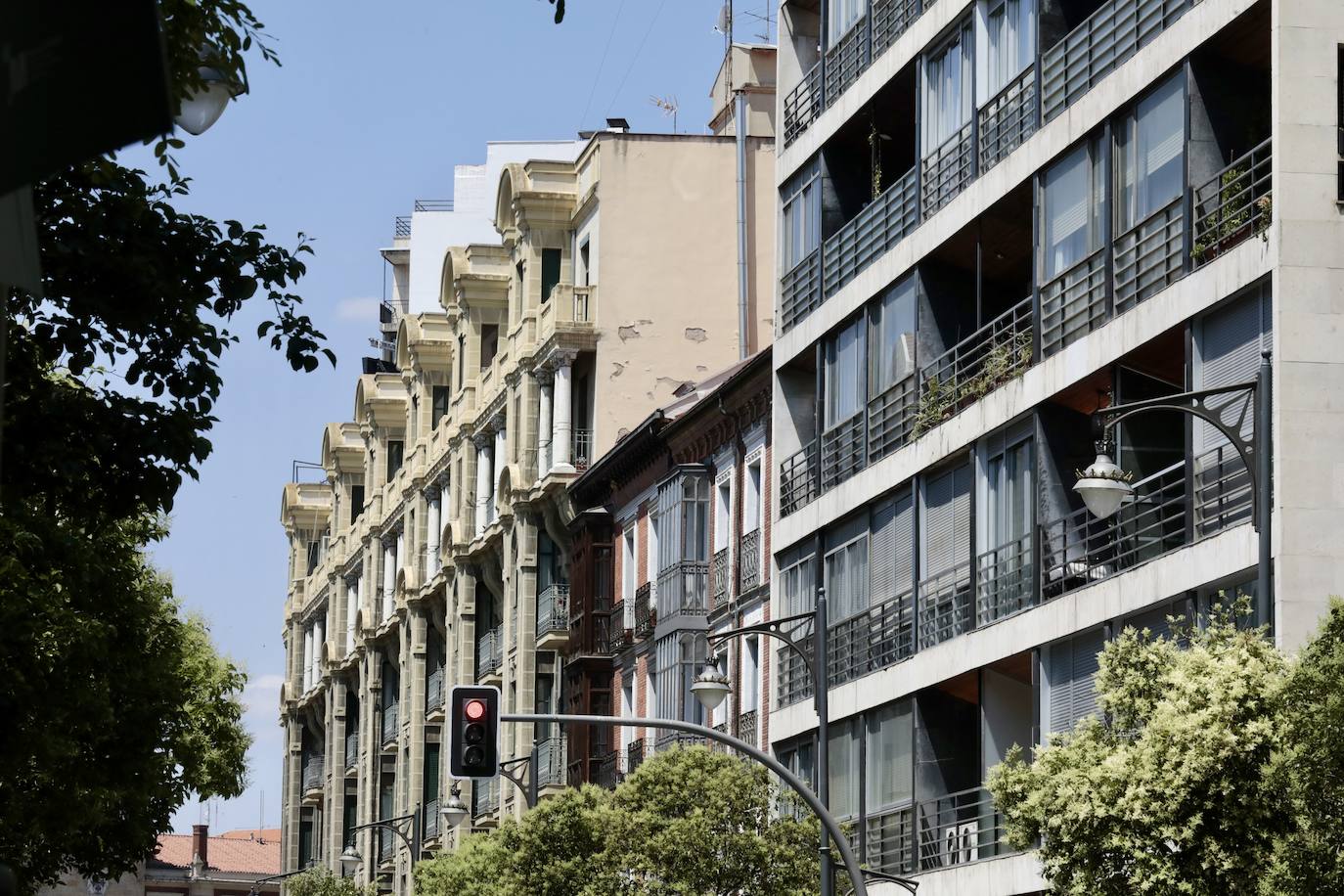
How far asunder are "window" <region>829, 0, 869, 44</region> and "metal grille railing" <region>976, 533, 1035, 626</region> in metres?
11.2

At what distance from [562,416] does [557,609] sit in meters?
4.88

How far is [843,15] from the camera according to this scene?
129 feet

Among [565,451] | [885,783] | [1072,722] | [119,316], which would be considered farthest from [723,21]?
[119,316]

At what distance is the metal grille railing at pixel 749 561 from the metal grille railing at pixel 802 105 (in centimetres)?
773

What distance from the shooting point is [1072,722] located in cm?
2750

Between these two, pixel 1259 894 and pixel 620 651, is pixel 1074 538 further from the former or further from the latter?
pixel 620 651

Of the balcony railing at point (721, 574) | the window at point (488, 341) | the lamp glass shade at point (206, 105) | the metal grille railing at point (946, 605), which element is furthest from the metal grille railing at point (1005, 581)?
the window at point (488, 341)

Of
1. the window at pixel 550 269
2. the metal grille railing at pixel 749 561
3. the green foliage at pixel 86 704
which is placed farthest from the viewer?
the window at pixel 550 269

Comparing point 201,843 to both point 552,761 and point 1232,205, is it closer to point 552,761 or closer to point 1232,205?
point 552,761

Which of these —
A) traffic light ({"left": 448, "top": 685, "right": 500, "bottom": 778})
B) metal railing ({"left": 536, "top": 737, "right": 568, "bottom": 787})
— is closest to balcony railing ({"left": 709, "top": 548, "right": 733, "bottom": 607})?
metal railing ({"left": 536, "top": 737, "right": 568, "bottom": 787})

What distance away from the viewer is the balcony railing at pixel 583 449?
190 feet

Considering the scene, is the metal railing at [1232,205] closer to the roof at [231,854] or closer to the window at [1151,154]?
the window at [1151,154]

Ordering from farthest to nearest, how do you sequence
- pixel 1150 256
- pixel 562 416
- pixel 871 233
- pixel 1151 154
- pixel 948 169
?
pixel 562 416, pixel 871 233, pixel 948 169, pixel 1150 256, pixel 1151 154

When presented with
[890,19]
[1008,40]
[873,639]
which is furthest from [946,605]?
[890,19]
